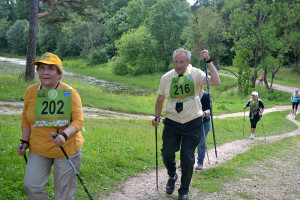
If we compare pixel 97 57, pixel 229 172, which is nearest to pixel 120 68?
pixel 97 57

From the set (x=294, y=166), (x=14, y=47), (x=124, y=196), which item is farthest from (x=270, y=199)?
(x=14, y=47)

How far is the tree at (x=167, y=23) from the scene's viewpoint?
48.0 meters

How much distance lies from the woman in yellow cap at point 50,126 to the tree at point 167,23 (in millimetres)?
46611

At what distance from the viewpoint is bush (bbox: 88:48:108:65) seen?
59.2 meters

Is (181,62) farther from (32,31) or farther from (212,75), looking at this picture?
(32,31)

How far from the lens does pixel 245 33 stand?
111ft

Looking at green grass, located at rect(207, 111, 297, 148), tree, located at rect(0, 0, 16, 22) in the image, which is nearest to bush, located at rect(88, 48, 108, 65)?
tree, located at rect(0, 0, 16, 22)

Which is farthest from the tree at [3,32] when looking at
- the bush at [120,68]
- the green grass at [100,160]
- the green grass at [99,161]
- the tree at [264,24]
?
the green grass at [99,161]

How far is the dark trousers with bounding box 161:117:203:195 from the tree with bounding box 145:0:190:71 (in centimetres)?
4541

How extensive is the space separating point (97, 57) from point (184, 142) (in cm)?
5698

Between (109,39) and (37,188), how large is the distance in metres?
67.9

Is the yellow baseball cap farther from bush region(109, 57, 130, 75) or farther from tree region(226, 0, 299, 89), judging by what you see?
bush region(109, 57, 130, 75)

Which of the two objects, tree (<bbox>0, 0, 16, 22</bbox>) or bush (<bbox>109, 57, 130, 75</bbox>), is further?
tree (<bbox>0, 0, 16, 22</bbox>)

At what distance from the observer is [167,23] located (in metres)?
48.6
